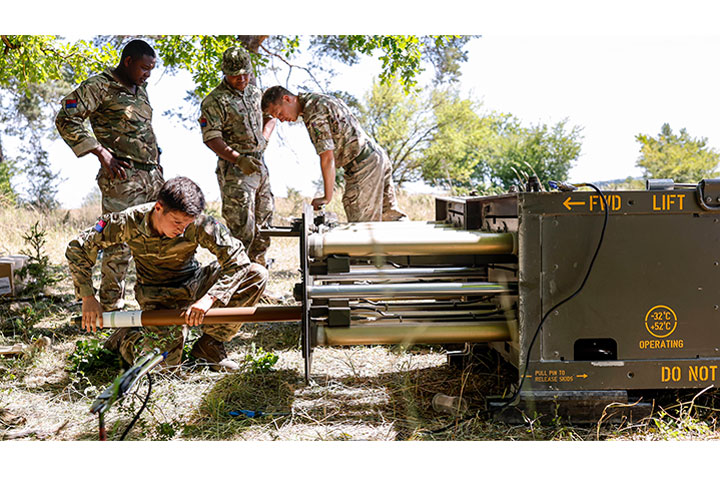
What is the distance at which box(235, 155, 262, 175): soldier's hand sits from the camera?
5789mm

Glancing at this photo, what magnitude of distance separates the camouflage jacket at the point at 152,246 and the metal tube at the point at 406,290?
72 centimetres

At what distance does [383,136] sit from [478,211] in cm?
1831

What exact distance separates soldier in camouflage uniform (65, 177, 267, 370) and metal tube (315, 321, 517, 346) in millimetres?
752

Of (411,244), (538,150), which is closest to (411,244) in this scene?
(411,244)

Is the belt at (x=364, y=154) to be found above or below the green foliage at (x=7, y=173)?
below

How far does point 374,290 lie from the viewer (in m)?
3.26

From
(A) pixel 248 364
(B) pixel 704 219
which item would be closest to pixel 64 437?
(A) pixel 248 364

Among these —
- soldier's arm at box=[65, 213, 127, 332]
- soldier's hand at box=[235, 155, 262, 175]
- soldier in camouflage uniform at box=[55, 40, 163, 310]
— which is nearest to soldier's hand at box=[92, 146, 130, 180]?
soldier in camouflage uniform at box=[55, 40, 163, 310]

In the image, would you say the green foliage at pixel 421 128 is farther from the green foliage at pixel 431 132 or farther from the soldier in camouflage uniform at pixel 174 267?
the soldier in camouflage uniform at pixel 174 267

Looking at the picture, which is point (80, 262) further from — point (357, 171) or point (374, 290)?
point (357, 171)

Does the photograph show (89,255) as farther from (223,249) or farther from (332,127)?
(332,127)

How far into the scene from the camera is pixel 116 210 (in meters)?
5.29

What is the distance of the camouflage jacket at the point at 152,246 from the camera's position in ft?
11.9

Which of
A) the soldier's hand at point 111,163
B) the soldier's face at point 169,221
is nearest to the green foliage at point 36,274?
the soldier's hand at point 111,163
